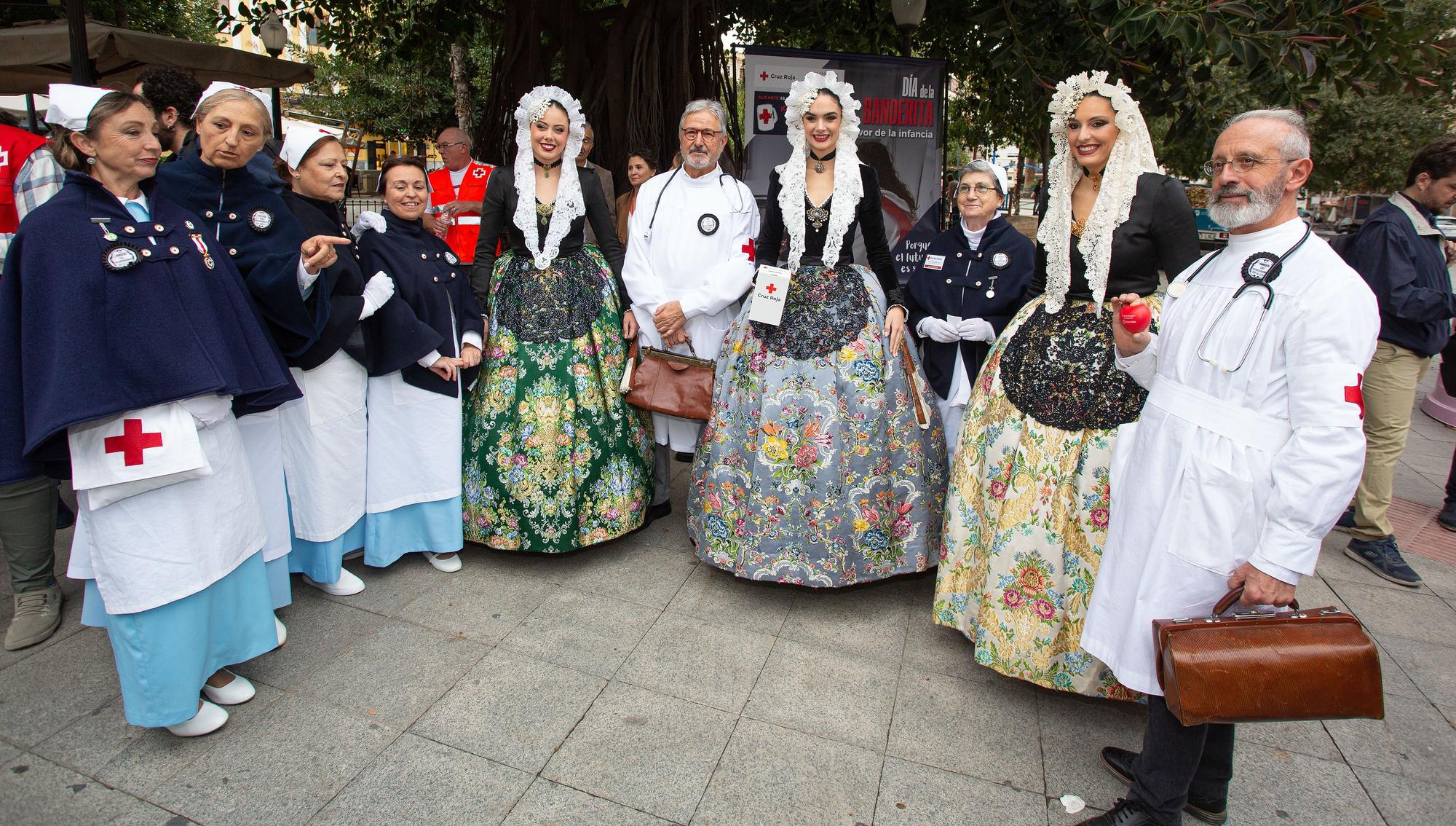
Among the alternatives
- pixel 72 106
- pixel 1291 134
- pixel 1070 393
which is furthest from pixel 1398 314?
pixel 72 106

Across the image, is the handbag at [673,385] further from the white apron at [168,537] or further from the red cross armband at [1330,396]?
the red cross armband at [1330,396]

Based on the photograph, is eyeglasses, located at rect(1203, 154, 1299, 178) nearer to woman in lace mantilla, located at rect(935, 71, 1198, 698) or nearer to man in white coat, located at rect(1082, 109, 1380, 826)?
man in white coat, located at rect(1082, 109, 1380, 826)

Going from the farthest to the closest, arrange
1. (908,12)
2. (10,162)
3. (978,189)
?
(908,12)
(10,162)
(978,189)

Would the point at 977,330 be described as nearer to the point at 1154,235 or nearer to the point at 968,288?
the point at 968,288

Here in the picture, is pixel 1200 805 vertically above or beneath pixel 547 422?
beneath

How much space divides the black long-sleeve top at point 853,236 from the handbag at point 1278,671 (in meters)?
1.97

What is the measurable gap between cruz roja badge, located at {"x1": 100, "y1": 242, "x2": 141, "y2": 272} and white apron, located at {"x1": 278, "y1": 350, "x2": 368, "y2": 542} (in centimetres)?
89

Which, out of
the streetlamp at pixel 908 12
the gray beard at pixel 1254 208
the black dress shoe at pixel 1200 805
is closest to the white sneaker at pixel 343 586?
the black dress shoe at pixel 1200 805

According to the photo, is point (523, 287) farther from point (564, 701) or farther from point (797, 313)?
point (564, 701)

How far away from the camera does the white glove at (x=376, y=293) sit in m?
3.18

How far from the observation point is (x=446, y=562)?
369 centimetres

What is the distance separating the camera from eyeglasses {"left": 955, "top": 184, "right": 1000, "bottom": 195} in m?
3.59

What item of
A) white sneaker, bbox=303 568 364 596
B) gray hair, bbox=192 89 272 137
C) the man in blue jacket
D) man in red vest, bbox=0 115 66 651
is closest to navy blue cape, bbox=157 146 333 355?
gray hair, bbox=192 89 272 137

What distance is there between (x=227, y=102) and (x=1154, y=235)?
2967mm
